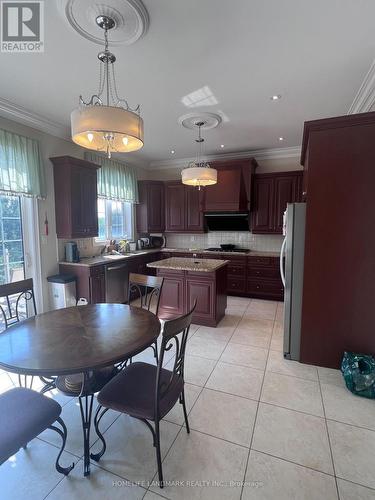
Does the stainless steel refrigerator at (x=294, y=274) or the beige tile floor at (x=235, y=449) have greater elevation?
the stainless steel refrigerator at (x=294, y=274)

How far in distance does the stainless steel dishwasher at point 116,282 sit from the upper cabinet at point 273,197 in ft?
8.93

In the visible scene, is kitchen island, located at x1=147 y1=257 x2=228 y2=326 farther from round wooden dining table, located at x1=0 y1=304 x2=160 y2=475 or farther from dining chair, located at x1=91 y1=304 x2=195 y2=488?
dining chair, located at x1=91 y1=304 x2=195 y2=488

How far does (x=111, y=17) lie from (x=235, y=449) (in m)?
2.99

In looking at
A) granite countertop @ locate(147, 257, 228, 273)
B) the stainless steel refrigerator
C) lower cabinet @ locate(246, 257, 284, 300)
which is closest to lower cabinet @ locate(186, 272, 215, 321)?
granite countertop @ locate(147, 257, 228, 273)

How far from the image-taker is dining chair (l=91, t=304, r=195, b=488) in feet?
4.57

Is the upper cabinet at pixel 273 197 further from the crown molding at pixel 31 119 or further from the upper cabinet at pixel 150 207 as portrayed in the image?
the crown molding at pixel 31 119

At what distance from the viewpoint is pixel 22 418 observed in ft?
4.42

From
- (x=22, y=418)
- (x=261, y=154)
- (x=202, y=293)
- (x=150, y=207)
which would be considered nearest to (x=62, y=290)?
(x=202, y=293)

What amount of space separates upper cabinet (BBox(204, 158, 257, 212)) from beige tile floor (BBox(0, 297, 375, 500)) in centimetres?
324

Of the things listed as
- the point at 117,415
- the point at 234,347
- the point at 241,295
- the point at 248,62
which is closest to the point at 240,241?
the point at 241,295

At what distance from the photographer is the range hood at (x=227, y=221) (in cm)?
519

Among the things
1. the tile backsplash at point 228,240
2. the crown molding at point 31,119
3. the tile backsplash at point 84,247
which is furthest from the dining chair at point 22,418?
the tile backsplash at point 228,240

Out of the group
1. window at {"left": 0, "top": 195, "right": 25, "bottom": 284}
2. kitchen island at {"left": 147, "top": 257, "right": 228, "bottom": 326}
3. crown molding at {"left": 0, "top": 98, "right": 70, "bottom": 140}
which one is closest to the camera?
crown molding at {"left": 0, "top": 98, "right": 70, "bottom": 140}

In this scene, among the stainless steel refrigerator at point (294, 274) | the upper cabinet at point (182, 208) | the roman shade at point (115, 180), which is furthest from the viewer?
the upper cabinet at point (182, 208)
